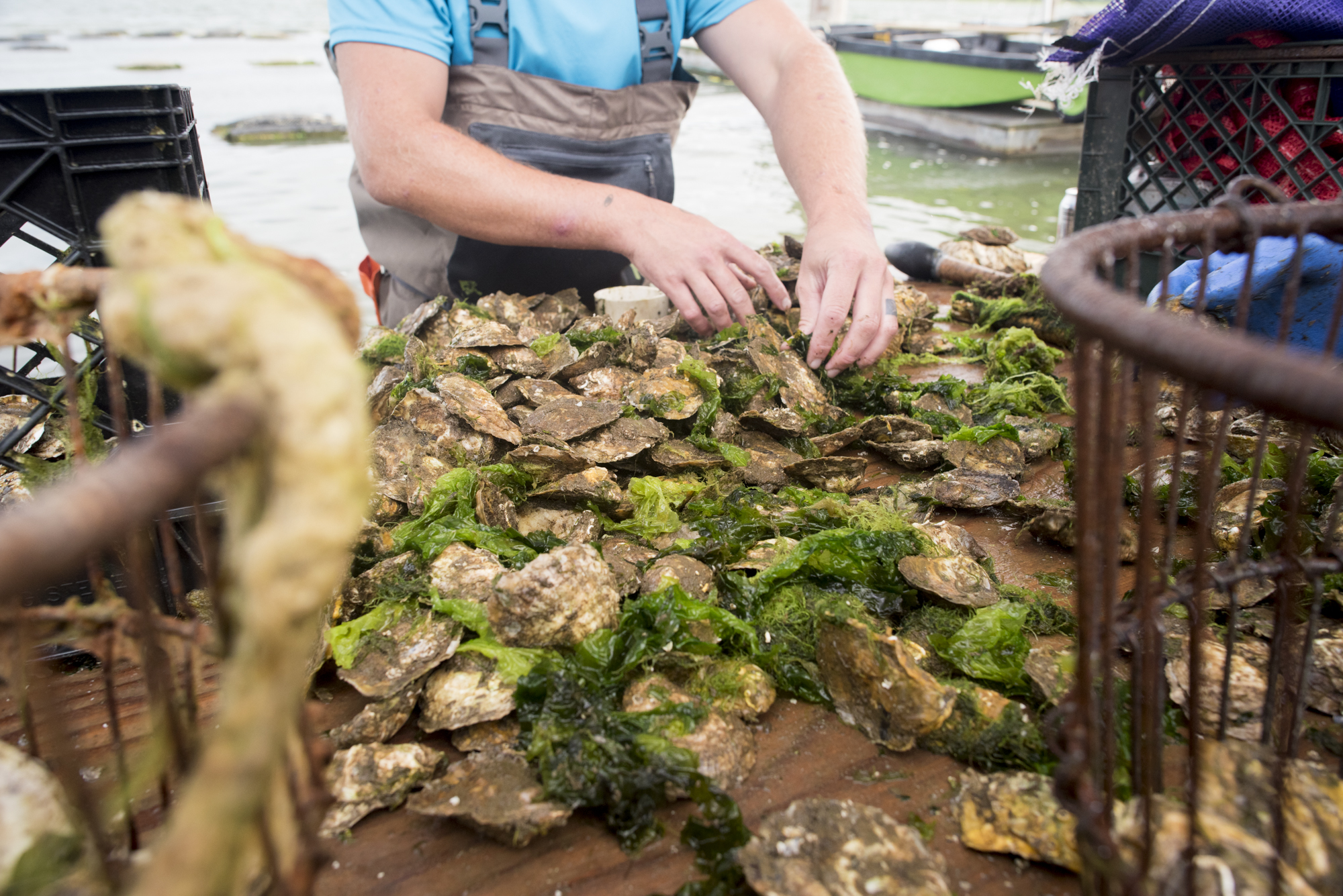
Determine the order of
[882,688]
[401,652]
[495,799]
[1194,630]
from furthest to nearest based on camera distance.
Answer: [401,652]
[882,688]
[495,799]
[1194,630]

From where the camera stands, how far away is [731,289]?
2086 mm

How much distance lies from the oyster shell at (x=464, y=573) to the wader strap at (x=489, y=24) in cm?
186

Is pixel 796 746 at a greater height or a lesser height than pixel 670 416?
lesser

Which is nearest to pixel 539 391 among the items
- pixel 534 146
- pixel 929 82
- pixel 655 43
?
pixel 534 146

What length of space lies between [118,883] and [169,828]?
0.44 metres

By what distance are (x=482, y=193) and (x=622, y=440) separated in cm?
97

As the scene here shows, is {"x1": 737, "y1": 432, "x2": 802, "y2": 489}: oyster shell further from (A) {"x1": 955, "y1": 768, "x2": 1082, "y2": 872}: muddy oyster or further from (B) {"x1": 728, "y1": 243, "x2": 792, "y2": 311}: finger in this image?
(A) {"x1": 955, "y1": 768, "x2": 1082, "y2": 872}: muddy oyster

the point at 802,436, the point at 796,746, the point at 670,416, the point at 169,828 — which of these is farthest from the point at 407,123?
the point at 169,828

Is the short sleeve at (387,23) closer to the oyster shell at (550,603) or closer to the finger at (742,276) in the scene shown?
the finger at (742,276)

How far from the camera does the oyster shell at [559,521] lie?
1.53 meters

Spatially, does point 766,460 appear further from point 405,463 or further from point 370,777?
point 370,777

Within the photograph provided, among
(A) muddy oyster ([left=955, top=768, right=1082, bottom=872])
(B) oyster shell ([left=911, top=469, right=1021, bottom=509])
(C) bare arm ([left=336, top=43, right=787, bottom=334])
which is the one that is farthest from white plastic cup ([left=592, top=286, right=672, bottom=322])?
(A) muddy oyster ([left=955, top=768, right=1082, bottom=872])

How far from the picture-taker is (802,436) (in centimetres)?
192

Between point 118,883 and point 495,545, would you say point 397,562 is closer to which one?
point 495,545
